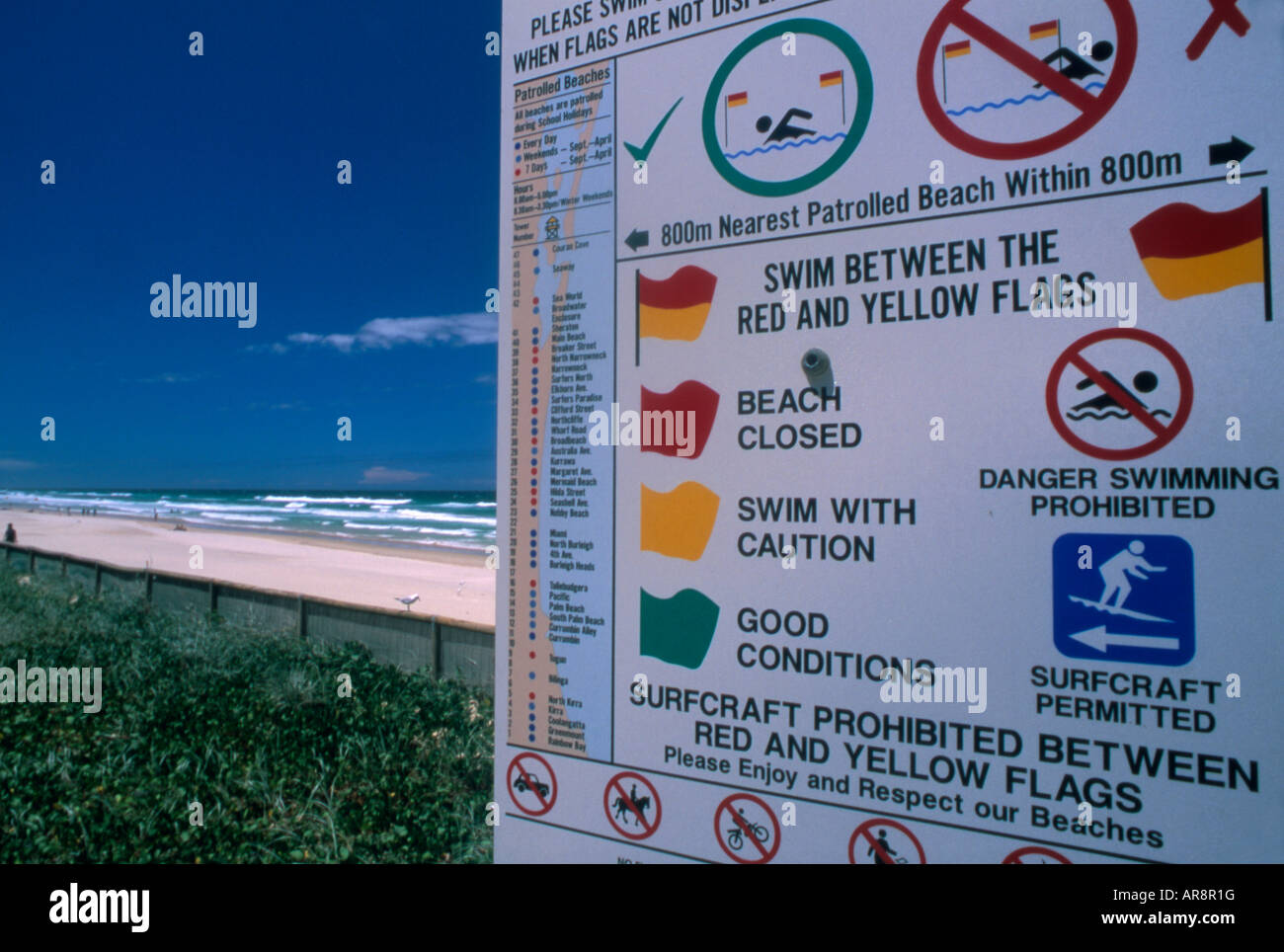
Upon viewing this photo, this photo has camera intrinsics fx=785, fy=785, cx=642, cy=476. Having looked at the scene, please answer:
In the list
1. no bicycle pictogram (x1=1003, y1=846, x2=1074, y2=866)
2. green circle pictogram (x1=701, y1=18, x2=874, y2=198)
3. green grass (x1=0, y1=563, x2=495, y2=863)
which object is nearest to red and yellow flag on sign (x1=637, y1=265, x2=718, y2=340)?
green circle pictogram (x1=701, y1=18, x2=874, y2=198)

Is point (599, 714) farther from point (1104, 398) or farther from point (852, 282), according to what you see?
point (1104, 398)

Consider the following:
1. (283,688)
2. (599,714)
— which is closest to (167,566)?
(283,688)

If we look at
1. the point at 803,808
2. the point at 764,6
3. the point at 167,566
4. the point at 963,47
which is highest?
the point at 764,6

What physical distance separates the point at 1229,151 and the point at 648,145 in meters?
1.28

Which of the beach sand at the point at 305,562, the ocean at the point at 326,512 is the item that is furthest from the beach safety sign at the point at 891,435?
the ocean at the point at 326,512

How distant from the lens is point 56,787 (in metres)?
4.27

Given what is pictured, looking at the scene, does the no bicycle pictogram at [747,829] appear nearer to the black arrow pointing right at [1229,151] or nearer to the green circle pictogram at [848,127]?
the green circle pictogram at [848,127]

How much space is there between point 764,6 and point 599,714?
185 cm

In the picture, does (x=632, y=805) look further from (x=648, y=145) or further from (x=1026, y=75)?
(x=1026, y=75)

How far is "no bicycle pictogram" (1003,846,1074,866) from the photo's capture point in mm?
1604

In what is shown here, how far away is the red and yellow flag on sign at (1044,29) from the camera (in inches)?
64.8

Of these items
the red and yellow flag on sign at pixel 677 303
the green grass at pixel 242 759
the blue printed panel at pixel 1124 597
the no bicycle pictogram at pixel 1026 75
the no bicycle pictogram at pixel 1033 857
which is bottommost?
the green grass at pixel 242 759

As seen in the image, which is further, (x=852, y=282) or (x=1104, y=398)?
(x=852, y=282)

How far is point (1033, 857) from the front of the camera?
162 centimetres
